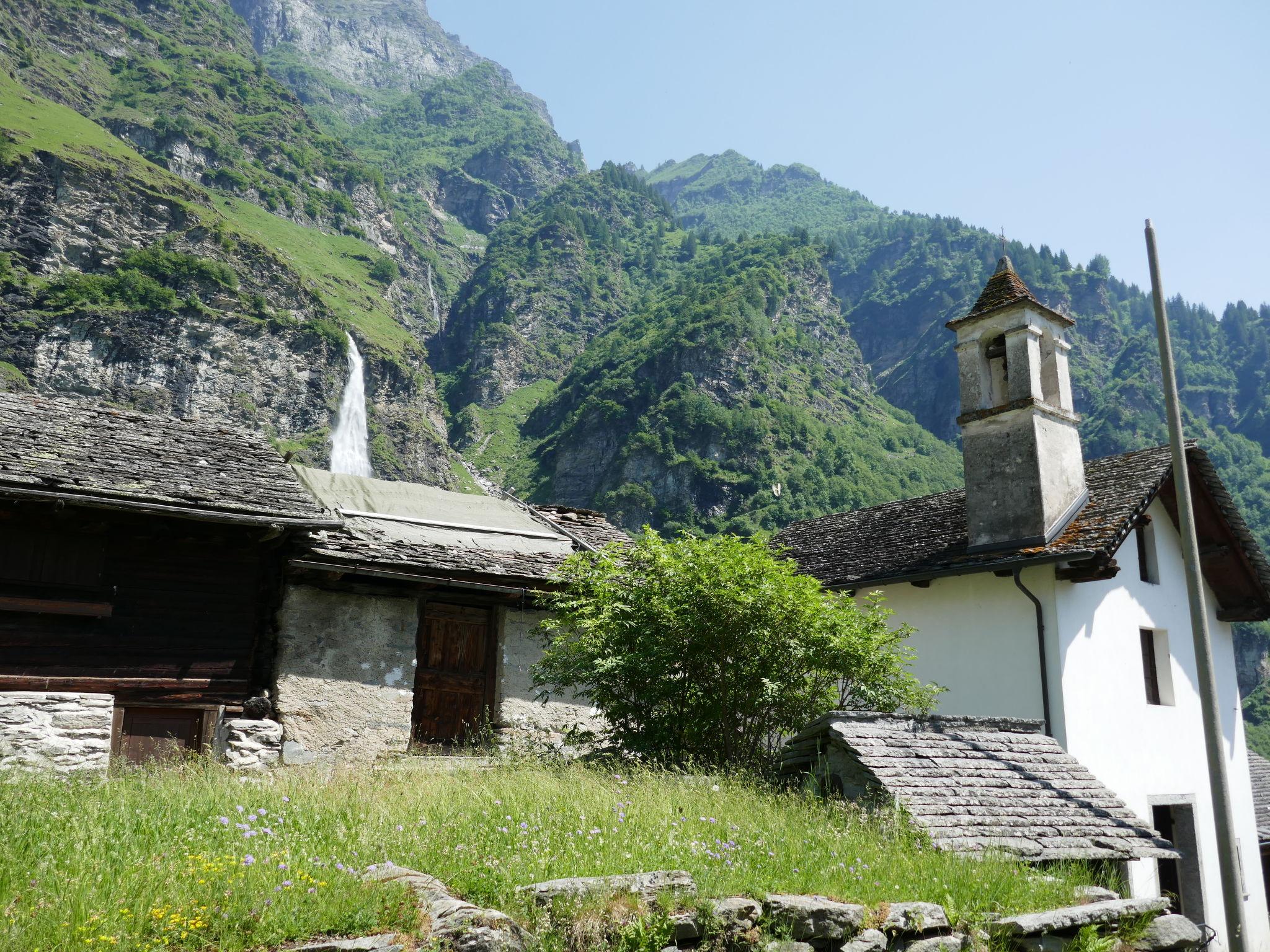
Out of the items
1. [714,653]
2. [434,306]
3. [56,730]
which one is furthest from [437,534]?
[434,306]

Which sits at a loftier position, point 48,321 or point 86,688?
point 48,321

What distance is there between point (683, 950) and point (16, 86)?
11172cm

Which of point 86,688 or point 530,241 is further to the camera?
point 530,241

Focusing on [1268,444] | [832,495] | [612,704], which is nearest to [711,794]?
[612,704]

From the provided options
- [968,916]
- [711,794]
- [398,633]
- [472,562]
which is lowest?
[968,916]

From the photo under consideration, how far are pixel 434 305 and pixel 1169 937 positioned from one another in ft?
462

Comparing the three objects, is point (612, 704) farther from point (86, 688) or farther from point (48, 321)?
point (48, 321)

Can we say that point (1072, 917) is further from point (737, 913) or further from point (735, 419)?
point (735, 419)

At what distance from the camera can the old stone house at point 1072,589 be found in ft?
48.9

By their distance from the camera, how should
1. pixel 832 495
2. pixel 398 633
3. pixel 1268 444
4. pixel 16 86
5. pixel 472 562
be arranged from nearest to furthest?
pixel 398 633 < pixel 472 562 < pixel 832 495 < pixel 16 86 < pixel 1268 444

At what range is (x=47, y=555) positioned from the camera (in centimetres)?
1134

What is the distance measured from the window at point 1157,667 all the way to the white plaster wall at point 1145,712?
0.09 m

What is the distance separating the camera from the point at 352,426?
304ft

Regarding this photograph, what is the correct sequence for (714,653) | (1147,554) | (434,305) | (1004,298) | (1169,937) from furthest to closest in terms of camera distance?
(434,305) → (1004,298) → (1147,554) → (714,653) → (1169,937)
